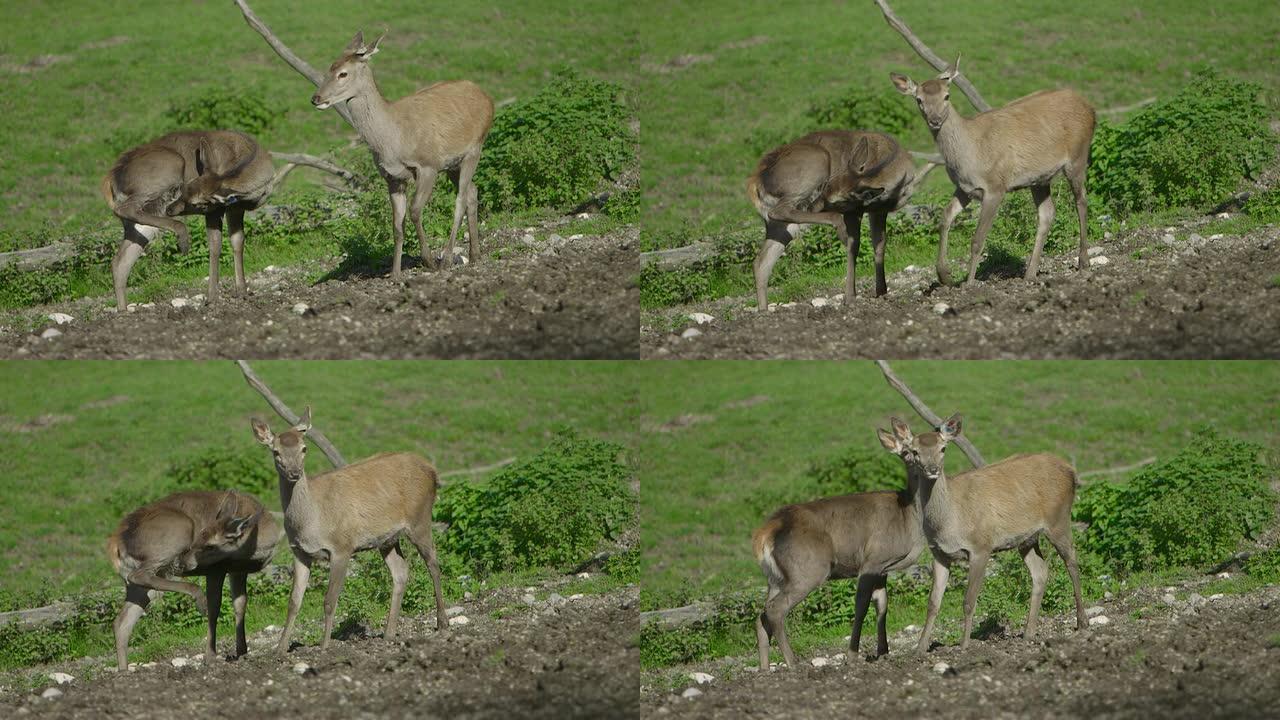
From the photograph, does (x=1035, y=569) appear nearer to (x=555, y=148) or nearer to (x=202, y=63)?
(x=555, y=148)

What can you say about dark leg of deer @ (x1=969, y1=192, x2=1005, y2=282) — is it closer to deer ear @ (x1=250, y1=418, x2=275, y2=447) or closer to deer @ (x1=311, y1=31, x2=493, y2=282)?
deer @ (x1=311, y1=31, x2=493, y2=282)

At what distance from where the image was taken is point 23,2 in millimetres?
30062

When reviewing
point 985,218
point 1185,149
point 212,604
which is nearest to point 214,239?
point 212,604

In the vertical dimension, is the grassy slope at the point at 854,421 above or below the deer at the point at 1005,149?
below

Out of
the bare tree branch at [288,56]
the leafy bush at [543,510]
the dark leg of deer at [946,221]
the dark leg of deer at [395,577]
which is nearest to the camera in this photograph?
the dark leg of deer at [395,577]

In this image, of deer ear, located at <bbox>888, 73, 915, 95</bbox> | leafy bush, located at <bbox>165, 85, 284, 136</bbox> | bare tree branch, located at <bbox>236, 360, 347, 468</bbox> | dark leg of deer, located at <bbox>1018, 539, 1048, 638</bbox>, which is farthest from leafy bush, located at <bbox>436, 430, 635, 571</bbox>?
leafy bush, located at <bbox>165, 85, 284, 136</bbox>

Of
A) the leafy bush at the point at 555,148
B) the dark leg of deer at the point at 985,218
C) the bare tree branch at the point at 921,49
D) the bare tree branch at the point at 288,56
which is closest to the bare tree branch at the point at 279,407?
the bare tree branch at the point at 288,56

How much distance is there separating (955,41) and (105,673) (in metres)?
15.7

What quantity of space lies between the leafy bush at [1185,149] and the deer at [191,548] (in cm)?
1006

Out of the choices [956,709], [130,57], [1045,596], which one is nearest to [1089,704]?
[956,709]

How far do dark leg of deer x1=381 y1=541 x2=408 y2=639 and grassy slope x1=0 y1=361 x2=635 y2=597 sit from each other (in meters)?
4.94

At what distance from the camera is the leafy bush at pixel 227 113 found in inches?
938

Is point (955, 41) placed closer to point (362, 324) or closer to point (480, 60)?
point (480, 60)

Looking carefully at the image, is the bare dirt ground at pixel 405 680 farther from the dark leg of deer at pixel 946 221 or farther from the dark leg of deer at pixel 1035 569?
the dark leg of deer at pixel 946 221
